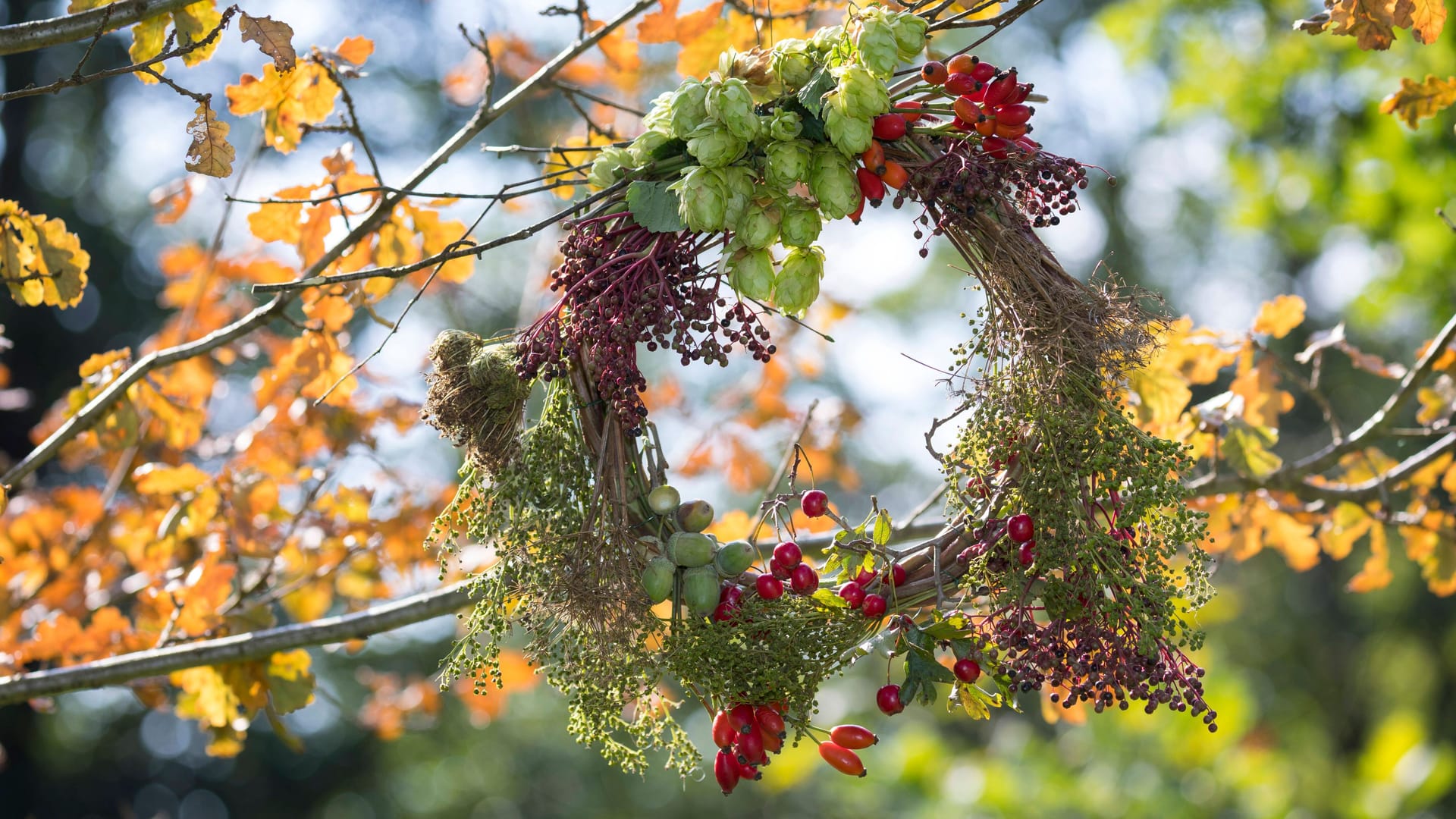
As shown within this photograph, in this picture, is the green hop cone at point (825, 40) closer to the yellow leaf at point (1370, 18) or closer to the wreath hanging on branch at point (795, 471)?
the wreath hanging on branch at point (795, 471)

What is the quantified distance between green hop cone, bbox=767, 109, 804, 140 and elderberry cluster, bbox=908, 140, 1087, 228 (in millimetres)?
146

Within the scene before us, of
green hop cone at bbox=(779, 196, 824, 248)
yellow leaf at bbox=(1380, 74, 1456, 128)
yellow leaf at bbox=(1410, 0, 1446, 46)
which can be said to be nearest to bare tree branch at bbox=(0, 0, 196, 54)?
green hop cone at bbox=(779, 196, 824, 248)

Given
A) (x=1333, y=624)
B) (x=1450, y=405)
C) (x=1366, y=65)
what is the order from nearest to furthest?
1. (x=1450, y=405)
2. (x=1366, y=65)
3. (x=1333, y=624)

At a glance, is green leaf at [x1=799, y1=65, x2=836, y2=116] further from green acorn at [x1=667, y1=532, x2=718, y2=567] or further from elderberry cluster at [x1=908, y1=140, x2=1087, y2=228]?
green acorn at [x1=667, y1=532, x2=718, y2=567]

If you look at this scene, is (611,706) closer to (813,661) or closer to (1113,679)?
(813,661)

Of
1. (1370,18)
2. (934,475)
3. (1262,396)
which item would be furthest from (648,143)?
(934,475)

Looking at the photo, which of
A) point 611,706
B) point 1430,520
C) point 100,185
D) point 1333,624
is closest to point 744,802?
point 1333,624

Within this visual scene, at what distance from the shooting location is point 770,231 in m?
1.20

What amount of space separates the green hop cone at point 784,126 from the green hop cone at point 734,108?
0.02 m

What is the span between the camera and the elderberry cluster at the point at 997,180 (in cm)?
115

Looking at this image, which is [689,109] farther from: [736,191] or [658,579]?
[658,579]

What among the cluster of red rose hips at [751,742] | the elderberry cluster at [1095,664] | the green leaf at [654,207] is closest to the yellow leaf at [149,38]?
the green leaf at [654,207]

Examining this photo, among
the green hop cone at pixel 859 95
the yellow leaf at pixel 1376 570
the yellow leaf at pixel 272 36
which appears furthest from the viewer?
the yellow leaf at pixel 1376 570

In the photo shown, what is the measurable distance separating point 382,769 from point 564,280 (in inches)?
341
